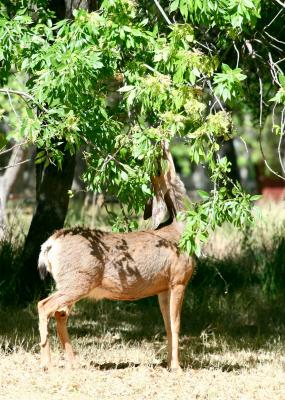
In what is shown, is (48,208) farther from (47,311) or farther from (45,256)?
(47,311)

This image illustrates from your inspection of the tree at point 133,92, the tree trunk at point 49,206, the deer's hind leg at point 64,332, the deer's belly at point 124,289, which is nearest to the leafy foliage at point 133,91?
the tree at point 133,92

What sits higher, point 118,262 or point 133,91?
point 133,91

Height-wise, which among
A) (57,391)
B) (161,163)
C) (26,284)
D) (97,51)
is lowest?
(57,391)

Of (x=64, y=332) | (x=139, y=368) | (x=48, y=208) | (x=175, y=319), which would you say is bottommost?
(x=139, y=368)

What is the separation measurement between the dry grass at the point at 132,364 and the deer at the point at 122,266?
29 centimetres

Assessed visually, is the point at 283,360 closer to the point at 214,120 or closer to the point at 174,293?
the point at 174,293

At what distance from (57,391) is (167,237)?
1735 millimetres

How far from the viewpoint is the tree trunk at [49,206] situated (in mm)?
10508

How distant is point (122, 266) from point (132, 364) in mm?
1054

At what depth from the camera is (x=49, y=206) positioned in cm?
1062

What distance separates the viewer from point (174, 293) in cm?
792

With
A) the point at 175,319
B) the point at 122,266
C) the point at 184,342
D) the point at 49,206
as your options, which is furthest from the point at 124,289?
the point at 49,206

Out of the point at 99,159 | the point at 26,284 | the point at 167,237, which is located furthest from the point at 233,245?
the point at 99,159

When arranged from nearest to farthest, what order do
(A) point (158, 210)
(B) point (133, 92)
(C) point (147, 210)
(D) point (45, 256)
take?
1. (B) point (133, 92)
2. (D) point (45, 256)
3. (A) point (158, 210)
4. (C) point (147, 210)
